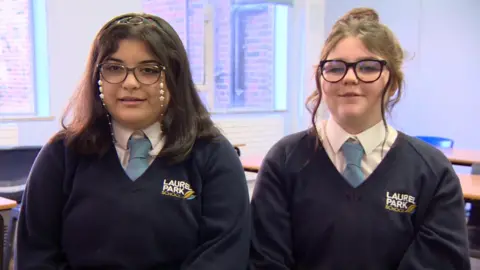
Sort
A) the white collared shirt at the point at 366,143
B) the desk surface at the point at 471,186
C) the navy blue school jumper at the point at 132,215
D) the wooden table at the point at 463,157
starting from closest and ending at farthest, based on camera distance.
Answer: the navy blue school jumper at the point at 132,215 < the white collared shirt at the point at 366,143 < the desk surface at the point at 471,186 < the wooden table at the point at 463,157

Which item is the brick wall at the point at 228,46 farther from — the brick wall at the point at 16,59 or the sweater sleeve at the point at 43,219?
the sweater sleeve at the point at 43,219

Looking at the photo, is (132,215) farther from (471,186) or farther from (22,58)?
(22,58)

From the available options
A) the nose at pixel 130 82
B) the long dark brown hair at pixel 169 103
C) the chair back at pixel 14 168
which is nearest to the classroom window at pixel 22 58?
the chair back at pixel 14 168

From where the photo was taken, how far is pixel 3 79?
402 centimetres

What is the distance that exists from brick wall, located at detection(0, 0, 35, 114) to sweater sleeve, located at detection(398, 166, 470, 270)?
3.53 metres

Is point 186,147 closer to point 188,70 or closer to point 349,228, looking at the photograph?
point 188,70

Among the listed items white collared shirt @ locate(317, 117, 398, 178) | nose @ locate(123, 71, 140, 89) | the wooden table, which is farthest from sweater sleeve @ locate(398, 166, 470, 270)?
the wooden table

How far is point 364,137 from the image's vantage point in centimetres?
142

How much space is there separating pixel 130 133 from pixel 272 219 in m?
0.46

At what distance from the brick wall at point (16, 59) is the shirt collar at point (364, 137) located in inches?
129

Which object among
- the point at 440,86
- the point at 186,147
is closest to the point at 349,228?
the point at 186,147

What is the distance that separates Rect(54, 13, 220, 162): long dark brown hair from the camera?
134 centimetres

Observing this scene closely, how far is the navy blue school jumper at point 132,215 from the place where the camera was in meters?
1.30

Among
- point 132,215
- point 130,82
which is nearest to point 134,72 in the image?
point 130,82
